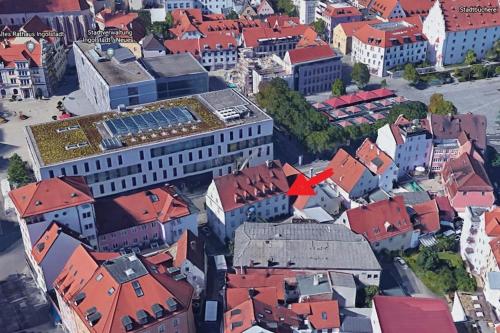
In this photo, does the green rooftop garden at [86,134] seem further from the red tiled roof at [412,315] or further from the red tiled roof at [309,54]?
the red tiled roof at [412,315]

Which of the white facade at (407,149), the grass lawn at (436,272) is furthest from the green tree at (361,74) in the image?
the grass lawn at (436,272)

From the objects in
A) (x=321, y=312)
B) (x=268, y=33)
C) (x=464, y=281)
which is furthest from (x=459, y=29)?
(x=321, y=312)

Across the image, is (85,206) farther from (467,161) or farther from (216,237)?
(467,161)

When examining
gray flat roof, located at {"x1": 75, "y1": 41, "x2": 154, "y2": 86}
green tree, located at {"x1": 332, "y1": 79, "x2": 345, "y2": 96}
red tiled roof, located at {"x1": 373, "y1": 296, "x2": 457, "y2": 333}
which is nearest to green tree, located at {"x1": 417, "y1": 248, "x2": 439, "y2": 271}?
red tiled roof, located at {"x1": 373, "y1": 296, "x2": 457, "y2": 333}

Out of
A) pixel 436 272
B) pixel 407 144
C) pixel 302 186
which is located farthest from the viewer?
pixel 407 144

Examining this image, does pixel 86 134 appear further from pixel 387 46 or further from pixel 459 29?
pixel 459 29

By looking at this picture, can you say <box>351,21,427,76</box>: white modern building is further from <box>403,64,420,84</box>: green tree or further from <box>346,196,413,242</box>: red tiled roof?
<box>346,196,413,242</box>: red tiled roof

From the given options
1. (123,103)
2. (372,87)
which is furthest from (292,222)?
(372,87)
